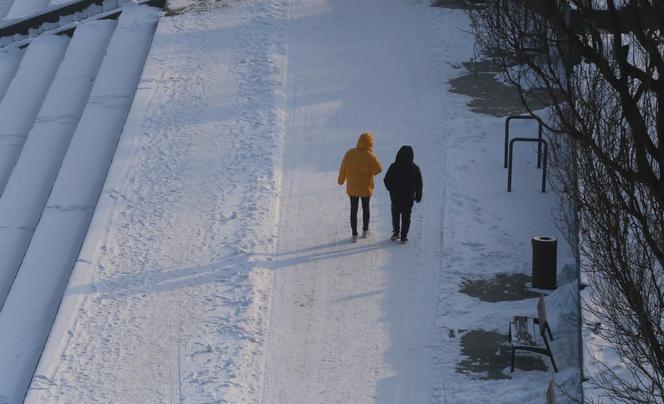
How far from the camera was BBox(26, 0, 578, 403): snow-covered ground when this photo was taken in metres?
13.8

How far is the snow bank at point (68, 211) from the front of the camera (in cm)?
1590

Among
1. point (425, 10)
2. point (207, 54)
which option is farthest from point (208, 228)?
point (425, 10)

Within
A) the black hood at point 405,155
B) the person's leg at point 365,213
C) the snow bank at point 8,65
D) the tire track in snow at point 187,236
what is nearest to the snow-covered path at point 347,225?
the person's leg at point 365,213

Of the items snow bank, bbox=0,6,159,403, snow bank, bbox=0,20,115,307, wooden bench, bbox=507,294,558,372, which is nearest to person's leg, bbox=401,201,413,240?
wooden bench, bbox=507,294,558,372

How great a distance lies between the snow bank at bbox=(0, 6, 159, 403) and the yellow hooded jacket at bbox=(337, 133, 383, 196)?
4291 millimetres

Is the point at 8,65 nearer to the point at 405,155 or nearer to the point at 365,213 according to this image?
the point at 365,213

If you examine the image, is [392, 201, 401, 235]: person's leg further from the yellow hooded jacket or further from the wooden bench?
the wooden bench

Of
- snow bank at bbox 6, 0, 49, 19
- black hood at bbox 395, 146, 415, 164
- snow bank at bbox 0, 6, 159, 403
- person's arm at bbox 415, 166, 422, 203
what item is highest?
black hood at bbox 395, 146, 415, 164

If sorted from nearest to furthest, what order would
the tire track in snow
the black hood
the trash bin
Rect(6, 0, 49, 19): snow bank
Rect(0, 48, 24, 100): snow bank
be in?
1. the tire track in snow
2. the trash bin
3. the black hood
4. Rect(0, 48, 24, 100): snow bank
5. Rect(6, 0, 49, 19): snow bank

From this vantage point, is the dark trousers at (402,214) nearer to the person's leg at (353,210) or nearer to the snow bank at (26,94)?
the person's leg at (353,210)

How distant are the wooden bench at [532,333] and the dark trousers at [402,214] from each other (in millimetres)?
2615

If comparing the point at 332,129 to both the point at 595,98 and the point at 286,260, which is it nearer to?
the point at 286,260

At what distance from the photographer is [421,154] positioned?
19.1 meters

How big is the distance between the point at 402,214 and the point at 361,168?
2.67 ft
